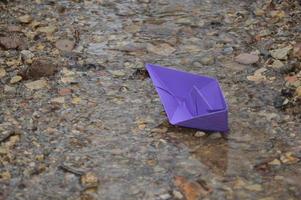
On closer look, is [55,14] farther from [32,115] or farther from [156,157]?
[156,157]

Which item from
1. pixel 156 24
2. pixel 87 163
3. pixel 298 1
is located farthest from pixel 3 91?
pixel 298 1

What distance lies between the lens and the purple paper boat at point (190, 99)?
2.30 meters

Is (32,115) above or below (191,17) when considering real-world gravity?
below

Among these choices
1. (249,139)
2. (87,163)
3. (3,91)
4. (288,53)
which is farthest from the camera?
(288,53)

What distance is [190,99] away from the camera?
2.48 meters

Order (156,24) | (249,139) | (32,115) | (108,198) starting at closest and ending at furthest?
(108,198) < (249,139) < (32,115) < (156,24)

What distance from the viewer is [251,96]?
103 inches

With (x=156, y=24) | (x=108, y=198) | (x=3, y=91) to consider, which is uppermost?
(x=156, y=24)

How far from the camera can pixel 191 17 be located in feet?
11.4

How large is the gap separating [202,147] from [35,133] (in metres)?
0.77

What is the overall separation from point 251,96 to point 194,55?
535mm

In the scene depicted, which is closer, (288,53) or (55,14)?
(288,53)

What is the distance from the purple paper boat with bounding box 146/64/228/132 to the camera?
2.30 meters

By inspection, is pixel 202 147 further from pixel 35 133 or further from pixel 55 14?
pixel 55 14
